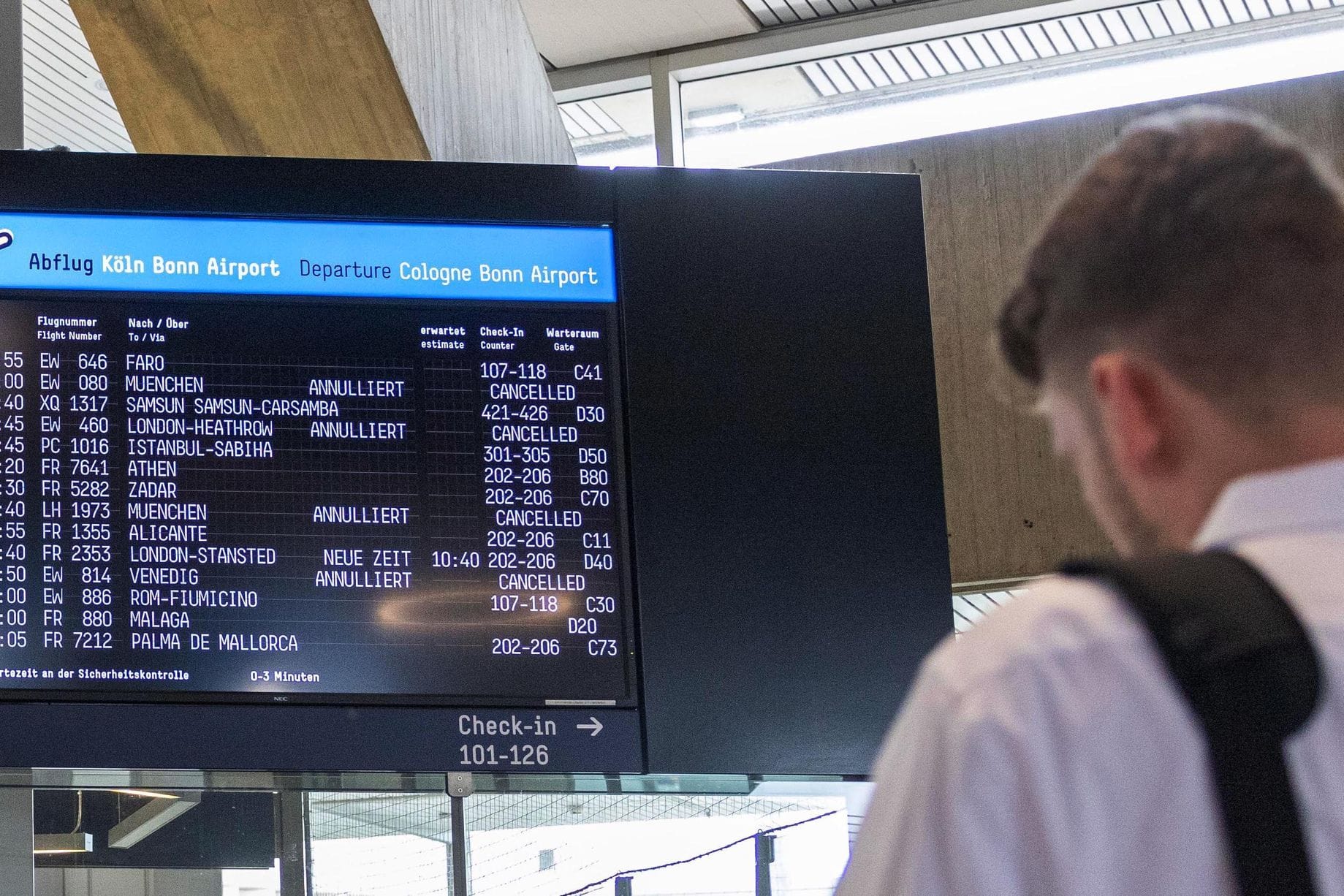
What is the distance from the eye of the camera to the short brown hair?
0.96 m

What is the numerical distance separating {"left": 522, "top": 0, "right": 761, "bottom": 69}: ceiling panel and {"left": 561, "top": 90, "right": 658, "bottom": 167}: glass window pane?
349mm

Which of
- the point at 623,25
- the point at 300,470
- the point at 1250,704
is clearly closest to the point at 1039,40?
the point at 623,25

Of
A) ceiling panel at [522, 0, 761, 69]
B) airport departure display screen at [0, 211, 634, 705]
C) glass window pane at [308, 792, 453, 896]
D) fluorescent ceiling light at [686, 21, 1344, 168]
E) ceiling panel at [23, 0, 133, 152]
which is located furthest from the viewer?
fluorescent ceiling light at [686, 21, 1344, 168]

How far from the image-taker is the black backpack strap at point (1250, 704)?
80 centimetres

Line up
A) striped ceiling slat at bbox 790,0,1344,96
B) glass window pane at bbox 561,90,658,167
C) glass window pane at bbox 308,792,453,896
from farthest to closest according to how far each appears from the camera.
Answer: glass window pane at bbox 561,90,658,167
striped ceiling slat at bbox 790,0,1344,96
glass window pane at bbox 308,792,453,896

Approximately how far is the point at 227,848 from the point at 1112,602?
9.66 feet

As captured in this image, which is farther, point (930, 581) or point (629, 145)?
point (629, 145)

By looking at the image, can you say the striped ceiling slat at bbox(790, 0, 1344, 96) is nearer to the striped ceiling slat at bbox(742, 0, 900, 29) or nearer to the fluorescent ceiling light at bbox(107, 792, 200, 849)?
the striped ceiling slat at bbox(742, 0, 900, 29)

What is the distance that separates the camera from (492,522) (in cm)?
312

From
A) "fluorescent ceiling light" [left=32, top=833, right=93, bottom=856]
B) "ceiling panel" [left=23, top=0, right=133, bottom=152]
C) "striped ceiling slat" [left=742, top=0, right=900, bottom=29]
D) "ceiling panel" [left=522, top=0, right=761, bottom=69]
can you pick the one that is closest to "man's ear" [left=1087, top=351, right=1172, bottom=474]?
"fluorescent ceiling light" [left=32, top=833, right=93, bottom=856]

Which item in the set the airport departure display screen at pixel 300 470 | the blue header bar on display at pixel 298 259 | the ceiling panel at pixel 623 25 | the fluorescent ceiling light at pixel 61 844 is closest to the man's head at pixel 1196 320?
the airport departure display screen at pixel 300 470

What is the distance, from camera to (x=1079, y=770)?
32.2 inches

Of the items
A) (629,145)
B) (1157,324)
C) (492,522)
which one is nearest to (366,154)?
(492,522)

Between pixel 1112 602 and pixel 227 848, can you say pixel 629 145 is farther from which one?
pixel 1112 602
